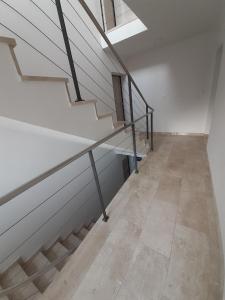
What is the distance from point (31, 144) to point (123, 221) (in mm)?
1147

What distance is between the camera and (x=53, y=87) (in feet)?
3.57

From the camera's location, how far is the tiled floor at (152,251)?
0.92 m

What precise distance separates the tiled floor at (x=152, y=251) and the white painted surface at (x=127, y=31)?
2.60m

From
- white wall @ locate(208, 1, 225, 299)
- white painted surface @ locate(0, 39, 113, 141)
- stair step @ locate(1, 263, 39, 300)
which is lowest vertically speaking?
stair step @ locate(1, 263, 39, 300)

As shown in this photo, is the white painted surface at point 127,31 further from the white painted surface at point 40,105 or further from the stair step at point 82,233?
the stair step at point 82,233

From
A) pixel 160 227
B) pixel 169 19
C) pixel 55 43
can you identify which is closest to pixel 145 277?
pixel 160 227

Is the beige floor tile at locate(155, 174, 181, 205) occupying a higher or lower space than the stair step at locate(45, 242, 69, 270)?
higher

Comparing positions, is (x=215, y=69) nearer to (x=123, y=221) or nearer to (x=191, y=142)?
(x=191, y=142)

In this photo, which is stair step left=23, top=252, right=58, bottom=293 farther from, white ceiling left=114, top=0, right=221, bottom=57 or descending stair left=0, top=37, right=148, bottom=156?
white ceiling left=114, top=0, right=221, bottom=57

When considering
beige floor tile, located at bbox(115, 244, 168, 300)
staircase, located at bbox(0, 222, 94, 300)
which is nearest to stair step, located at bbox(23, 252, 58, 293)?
staircase, located at bbox(0, 222, 94, 300)

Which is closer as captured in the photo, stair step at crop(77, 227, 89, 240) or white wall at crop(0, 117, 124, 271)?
white wall at crop(0, 117, 124, 271)

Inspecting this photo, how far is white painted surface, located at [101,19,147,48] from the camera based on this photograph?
8.16 feet

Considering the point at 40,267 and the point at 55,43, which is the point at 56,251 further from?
the point at 55,43

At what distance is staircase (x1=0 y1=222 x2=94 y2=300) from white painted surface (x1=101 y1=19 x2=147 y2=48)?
10.7 ft
